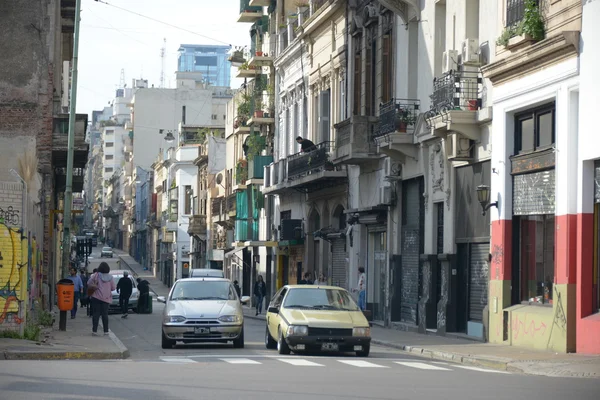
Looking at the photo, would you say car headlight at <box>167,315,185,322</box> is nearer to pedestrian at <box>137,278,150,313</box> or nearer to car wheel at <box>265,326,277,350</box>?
car wheel at <box>265,326,277,350</box>

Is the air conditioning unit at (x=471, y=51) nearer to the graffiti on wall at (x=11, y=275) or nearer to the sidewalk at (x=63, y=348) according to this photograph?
the sidewalk at (x=63, y=348)

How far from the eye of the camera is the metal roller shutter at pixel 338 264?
147 ft

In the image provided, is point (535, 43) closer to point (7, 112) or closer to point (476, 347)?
point (476, 347)

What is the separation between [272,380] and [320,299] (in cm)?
790

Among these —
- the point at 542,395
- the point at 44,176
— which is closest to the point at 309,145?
the point at 44,176

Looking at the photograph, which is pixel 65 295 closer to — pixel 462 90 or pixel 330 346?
pixel 330 346

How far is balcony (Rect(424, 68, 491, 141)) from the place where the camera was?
97.9 feet

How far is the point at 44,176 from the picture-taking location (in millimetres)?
39406

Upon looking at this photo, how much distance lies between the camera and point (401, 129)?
35.6 meters

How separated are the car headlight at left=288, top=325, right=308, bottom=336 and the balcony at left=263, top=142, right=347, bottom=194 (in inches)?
811

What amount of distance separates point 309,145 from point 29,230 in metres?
21.9

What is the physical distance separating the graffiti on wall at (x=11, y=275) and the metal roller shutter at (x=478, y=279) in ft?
36.9

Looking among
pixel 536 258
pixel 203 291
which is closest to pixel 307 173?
pixel 203 291

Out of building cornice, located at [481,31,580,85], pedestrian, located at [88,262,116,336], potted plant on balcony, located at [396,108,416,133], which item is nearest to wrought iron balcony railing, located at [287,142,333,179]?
potted plant on balcony, located at [396,108,416,133]
